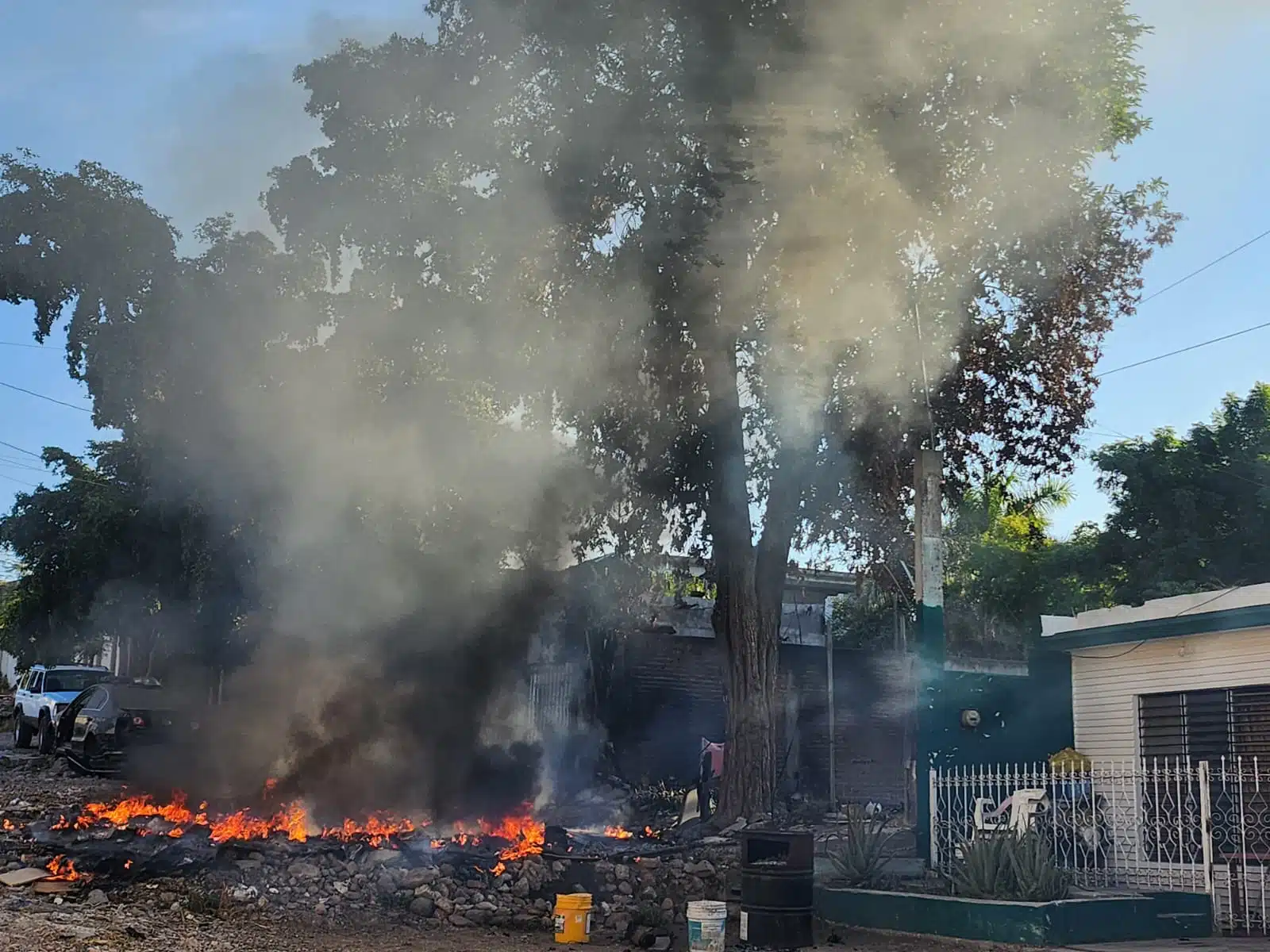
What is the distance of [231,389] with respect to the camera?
16797mm

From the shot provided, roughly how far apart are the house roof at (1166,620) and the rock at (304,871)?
8.03 m

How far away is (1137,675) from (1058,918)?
3.97 meters

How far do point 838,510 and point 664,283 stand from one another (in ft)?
12.3

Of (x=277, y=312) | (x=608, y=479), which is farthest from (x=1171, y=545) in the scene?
(x=277, y=312)

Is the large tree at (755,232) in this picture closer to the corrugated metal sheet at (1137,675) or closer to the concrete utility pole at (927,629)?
the concrete utility pole at (927,629)

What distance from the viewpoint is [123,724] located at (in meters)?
17.1

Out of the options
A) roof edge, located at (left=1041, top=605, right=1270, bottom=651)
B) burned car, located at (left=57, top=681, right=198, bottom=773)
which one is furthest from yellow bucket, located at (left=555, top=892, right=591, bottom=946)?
burned car, located at (left=57, top=681, right=198, bottom=773)

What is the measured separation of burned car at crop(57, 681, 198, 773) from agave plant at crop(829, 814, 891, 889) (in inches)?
387

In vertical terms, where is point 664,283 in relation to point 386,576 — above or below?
above

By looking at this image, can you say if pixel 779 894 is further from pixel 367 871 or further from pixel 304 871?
pixel 304 871

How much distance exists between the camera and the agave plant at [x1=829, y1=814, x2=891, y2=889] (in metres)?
10.8

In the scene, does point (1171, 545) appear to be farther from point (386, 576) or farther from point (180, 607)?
point (180, 607)

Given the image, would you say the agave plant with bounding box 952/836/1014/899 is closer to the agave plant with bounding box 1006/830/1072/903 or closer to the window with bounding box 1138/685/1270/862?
the agave plant with bounding box 1006/830/1072/903

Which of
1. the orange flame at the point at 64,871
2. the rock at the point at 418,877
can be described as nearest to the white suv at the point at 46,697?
the orange flame at the point at 64,871
